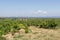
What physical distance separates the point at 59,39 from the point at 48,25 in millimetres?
17881

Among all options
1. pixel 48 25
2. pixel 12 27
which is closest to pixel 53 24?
pixel 48 25

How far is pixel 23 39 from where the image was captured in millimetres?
18969

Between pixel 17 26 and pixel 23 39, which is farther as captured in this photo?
pixel 17 26

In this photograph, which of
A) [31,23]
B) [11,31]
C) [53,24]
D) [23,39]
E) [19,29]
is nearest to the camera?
[23,39]

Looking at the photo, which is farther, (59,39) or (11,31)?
(11,31)

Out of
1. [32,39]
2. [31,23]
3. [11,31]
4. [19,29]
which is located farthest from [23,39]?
[31,23]

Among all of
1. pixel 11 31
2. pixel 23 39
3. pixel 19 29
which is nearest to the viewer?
pixel 23 39

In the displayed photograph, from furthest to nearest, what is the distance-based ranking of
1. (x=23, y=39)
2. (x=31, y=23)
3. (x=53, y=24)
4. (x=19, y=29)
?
(x=31, y=23)
(x=53, y=24)
(x=19, y=29)
(x=23, y=39)

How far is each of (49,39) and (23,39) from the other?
108 inches

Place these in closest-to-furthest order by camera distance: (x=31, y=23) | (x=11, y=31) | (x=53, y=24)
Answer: (x=11, y=31)
(x=53, y=24)
(x=31, y=23)

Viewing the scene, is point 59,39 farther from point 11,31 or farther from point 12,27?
point 12,27

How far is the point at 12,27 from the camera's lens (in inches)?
1137

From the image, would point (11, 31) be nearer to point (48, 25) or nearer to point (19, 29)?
point (19, 29)

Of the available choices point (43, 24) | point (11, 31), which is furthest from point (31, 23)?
point (11, 31)
